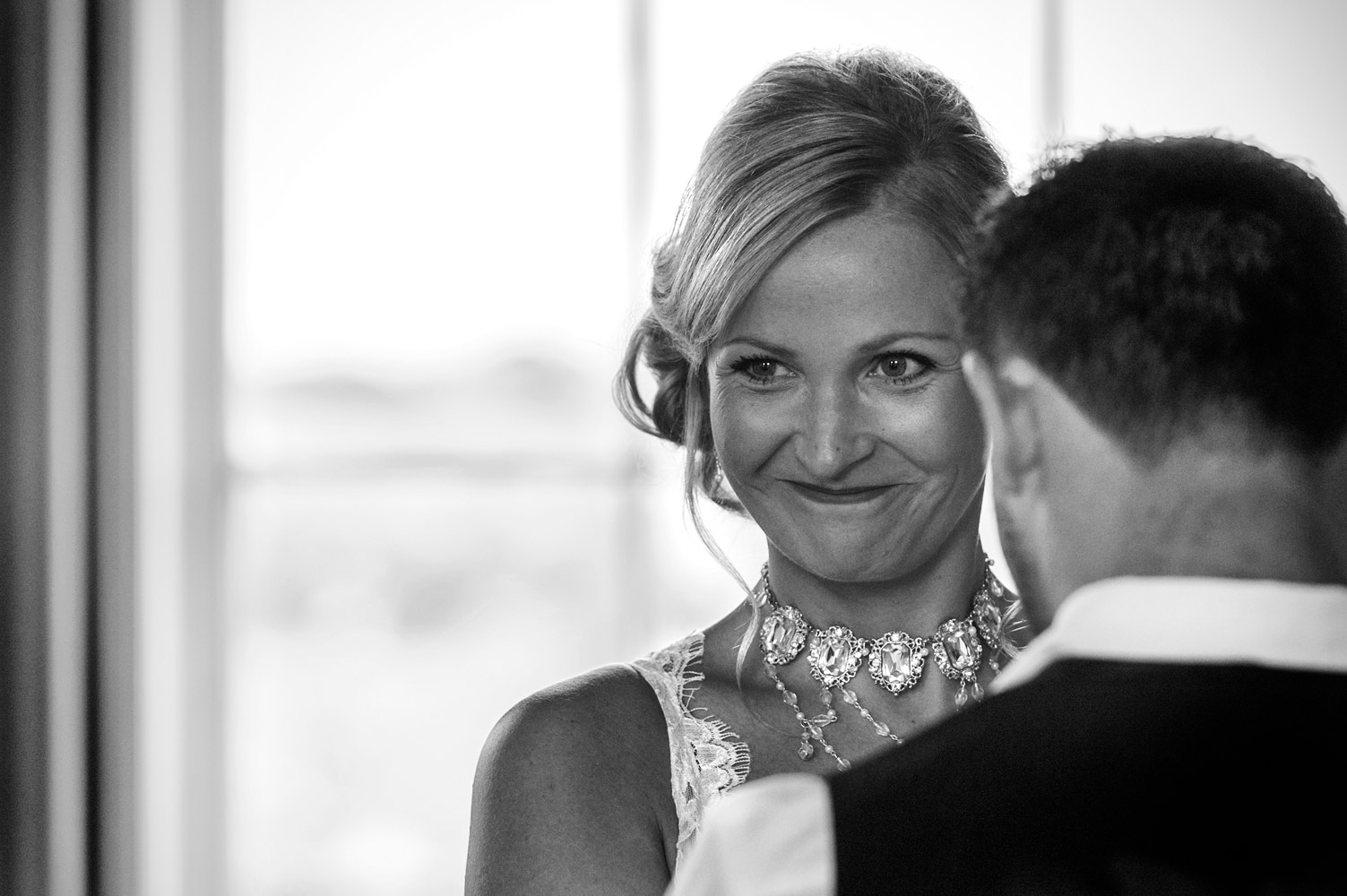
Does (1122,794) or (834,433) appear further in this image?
(834,433)

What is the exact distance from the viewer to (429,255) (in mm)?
3754

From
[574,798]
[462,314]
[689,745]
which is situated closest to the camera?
[574,798]

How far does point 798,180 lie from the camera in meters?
1.35

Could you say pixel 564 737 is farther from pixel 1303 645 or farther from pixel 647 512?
pixel 647 512

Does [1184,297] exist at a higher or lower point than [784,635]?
higher

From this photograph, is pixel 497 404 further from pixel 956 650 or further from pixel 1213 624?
pixel 1213 624

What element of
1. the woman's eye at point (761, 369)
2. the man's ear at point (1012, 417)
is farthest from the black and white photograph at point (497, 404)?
the man's ear at point (1012, 417)

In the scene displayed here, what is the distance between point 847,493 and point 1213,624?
2.24 feet

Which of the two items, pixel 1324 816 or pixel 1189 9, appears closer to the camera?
pixel 1324 816

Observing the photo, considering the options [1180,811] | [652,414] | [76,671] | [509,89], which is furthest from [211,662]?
[1180,811]

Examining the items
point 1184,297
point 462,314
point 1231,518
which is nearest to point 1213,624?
point 1231,518

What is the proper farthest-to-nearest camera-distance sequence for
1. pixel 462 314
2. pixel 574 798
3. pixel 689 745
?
pixel 462 314 → pixel 689 745 → pixel 574 798

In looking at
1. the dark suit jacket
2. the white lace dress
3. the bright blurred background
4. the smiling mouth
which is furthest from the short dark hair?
the bright blurred background

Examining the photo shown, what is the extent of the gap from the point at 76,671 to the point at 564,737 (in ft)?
8.28
